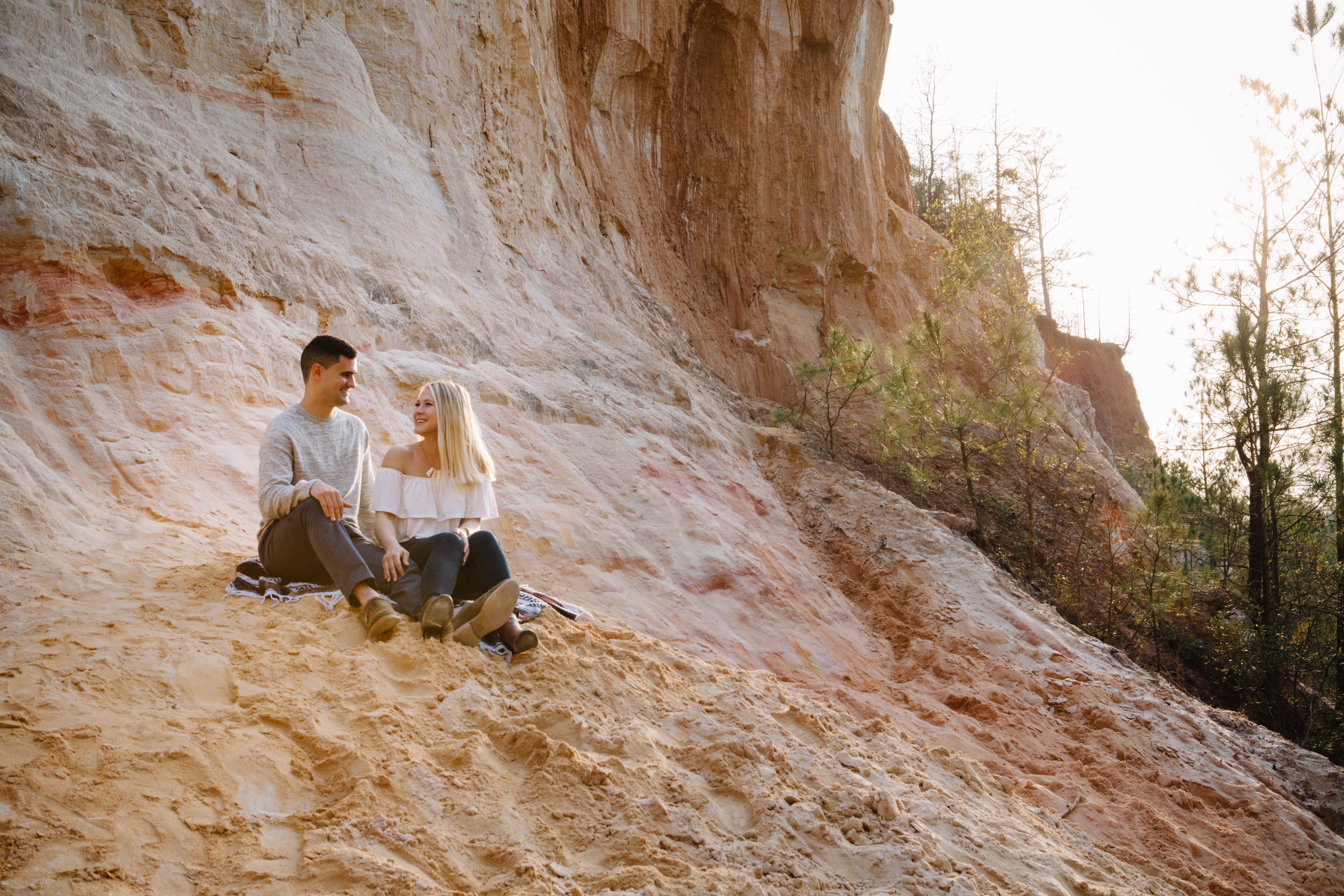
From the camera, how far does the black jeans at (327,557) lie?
323cm

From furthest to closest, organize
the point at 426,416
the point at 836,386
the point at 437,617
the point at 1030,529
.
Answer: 1. the point at 836,386
2. the point at 1030,529
3. the point at 426,416
4. the point at 437,617

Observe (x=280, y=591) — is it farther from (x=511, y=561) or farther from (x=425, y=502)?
(x=511, y=561)

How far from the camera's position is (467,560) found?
355 cm

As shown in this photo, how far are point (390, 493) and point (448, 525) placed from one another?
28 centimetres

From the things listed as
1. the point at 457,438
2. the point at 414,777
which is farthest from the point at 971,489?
the point at 414,777

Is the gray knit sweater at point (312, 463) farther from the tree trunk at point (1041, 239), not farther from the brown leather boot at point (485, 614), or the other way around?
the tree trunk at point (1041, 239)

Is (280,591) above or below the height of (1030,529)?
above

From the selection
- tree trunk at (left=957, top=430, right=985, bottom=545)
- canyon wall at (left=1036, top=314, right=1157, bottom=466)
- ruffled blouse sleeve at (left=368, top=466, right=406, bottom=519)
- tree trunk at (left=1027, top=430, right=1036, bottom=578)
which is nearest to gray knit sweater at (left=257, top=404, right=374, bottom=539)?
ruffled blouse sleeve at (left=368, top=466, right=406, bottom=519)

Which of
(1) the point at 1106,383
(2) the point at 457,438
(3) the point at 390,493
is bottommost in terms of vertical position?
(3) the point at 390,493

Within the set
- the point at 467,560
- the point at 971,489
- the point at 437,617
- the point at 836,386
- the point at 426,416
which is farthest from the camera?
the point at 836,386

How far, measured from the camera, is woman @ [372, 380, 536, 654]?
3.29 m

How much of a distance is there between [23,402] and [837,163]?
11754mm

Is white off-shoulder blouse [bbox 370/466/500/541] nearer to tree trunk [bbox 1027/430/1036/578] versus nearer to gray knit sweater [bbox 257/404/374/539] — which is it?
gray knit sweater [bbox 257/404/374/539]

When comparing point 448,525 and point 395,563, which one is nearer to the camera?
point 395,563
